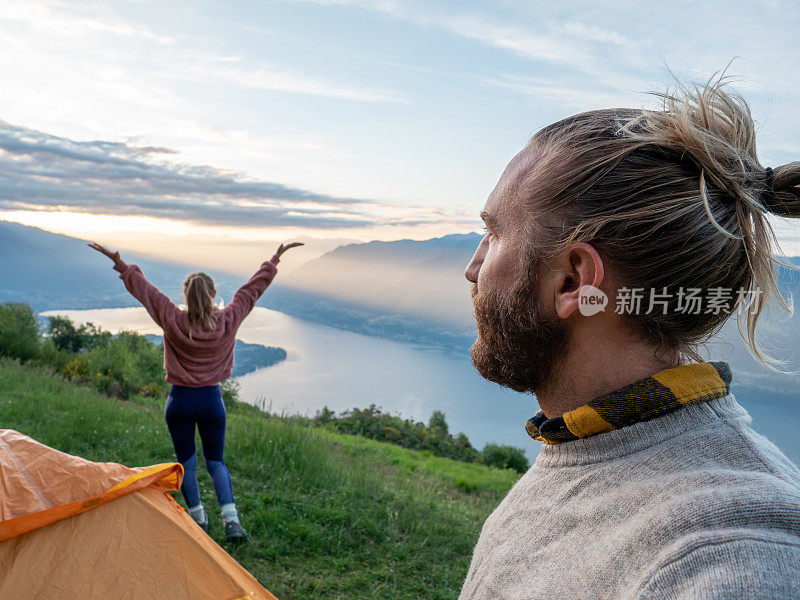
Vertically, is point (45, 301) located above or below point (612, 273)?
below

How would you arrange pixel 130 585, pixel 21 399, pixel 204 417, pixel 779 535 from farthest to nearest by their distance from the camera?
pixel 21 399 → pixel 204 417 → pixel 130 585 → pixel 779 535

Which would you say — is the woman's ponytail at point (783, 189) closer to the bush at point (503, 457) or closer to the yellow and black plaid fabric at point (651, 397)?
the yellow and black plaid fabric at point (651, 397)

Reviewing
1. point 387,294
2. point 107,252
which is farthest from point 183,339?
point 387,294

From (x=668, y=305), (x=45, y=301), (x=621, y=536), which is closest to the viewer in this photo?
(x=621, y=536)

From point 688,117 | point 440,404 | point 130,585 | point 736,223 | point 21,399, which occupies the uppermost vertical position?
point 688,117

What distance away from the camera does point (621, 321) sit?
1054 millimetres

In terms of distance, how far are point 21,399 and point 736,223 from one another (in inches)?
352

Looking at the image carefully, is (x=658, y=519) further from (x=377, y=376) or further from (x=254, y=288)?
(x=377, y=376)

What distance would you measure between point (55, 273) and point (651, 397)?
476ft

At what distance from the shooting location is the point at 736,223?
3.47 ft

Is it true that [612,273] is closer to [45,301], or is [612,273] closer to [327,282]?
[45,301]

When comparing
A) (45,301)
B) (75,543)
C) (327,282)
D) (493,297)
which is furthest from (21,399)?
(327,282)

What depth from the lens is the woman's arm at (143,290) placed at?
4.30 m

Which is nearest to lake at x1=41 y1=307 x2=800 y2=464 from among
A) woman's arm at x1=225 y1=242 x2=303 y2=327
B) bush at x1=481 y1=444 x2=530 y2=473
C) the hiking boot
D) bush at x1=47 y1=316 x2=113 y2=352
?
bush at x1=47 y1=316 x2=113 y2=352
